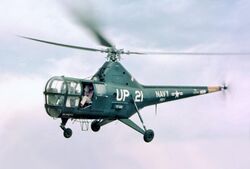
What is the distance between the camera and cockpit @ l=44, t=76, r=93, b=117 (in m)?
38.4

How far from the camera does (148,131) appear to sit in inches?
1682

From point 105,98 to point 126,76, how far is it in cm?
300

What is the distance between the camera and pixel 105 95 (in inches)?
1602

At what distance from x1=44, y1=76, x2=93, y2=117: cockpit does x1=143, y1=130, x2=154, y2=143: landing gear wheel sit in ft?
19.4

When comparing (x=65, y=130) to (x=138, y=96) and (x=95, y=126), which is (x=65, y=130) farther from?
(x=138, y=96)

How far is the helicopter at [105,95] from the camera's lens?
127 feet

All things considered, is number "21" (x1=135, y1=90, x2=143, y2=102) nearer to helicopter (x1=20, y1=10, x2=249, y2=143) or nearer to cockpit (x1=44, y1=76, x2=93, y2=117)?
helicopter (x1=20, y1=10, x2=249, y2=143)

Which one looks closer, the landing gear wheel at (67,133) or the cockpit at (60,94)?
the cockpit at (60,94)

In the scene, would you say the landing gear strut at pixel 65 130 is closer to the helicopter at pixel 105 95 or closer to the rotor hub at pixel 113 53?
the helicopter at pixel 105 95

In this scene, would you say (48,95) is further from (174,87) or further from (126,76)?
(174,87)

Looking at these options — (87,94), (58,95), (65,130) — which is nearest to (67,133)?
(65,130)

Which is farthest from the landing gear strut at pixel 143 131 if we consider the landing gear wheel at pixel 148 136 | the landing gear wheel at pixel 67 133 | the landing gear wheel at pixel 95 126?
the landing gear wheel at pixel 67 133

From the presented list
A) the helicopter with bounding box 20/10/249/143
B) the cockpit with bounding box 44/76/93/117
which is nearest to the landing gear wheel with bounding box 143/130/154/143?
the helicopter with bounding box 20/10/249/143

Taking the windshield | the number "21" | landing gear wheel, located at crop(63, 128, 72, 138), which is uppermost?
the number "21"
